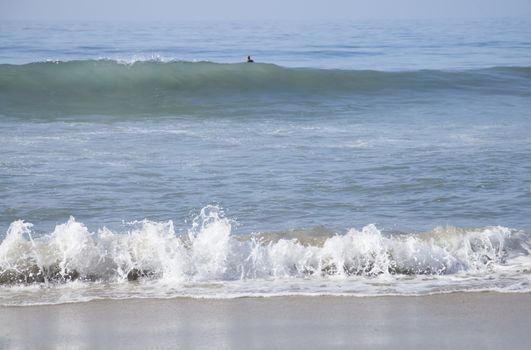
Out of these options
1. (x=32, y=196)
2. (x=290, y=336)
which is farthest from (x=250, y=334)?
(x=32, y=196)

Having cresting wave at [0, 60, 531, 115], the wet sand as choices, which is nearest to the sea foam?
the wet sand

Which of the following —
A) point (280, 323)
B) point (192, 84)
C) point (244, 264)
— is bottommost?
point (280, 323)

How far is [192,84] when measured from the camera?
17375mm

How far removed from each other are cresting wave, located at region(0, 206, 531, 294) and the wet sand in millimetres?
590

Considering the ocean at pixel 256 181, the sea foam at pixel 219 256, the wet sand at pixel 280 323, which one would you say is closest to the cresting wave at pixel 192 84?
the ocean at pixel 256 181

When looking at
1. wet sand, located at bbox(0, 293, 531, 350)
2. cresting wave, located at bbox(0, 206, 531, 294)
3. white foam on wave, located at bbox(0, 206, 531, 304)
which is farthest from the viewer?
cresting wave, located at bbox(0, 206, 531, 294)

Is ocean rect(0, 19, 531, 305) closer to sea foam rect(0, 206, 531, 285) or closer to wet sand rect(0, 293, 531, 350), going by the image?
sea foam rect(0, 206, 531, 285)

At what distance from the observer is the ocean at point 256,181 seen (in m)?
6.16

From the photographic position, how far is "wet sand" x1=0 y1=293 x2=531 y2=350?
15.4 feet

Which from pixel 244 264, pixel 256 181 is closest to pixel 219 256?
pixel 244 264

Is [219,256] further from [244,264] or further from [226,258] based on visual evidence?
[244,264]

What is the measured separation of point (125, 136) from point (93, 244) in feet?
19.5

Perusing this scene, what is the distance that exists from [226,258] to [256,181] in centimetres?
277

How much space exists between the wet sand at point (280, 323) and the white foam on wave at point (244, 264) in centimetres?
26
